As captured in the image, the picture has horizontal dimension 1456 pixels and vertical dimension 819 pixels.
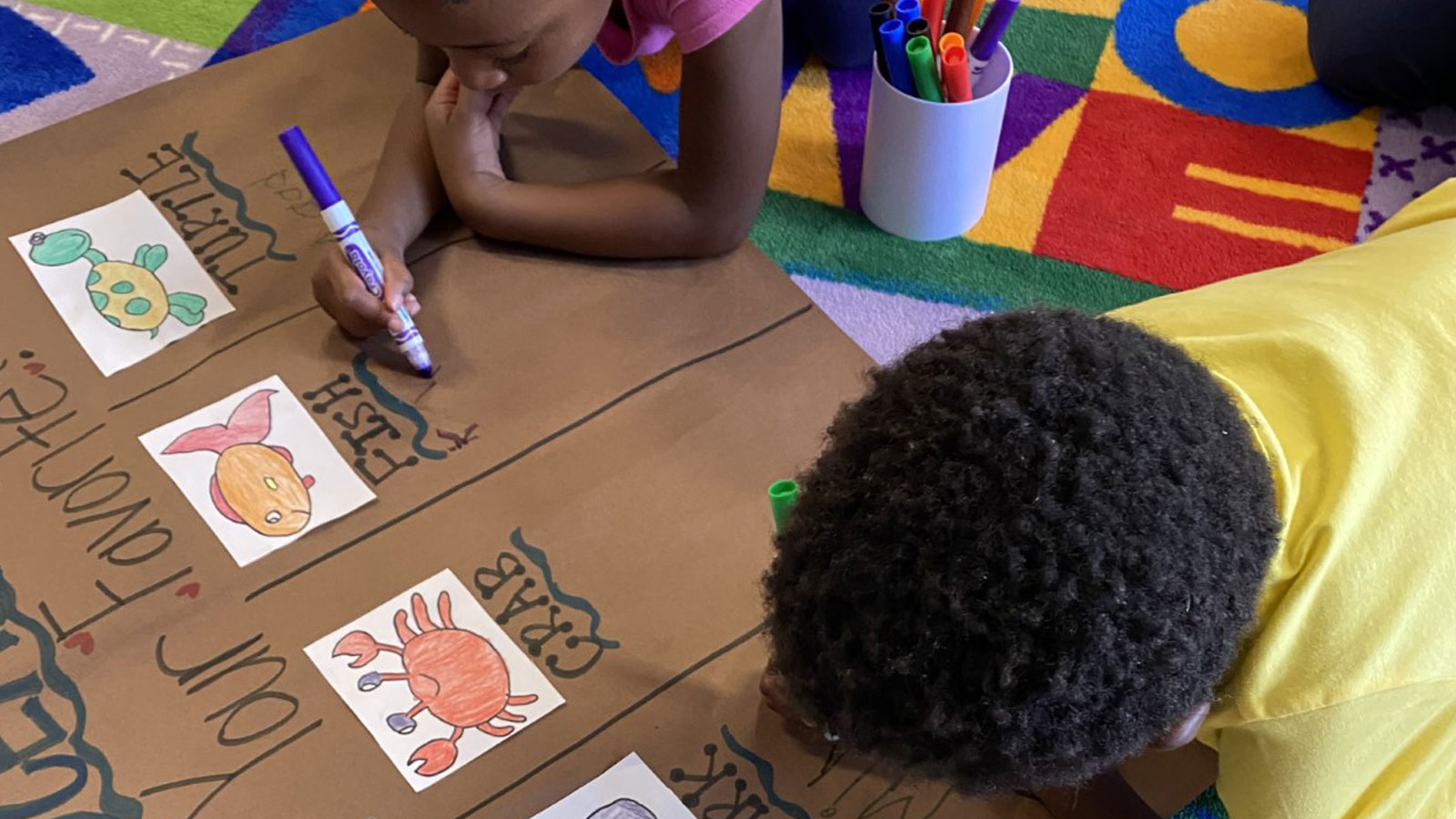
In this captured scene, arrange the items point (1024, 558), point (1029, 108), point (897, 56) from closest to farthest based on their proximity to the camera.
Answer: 1. point (1024, 558)
2. point (897, 56)
3. point (1029, 108)

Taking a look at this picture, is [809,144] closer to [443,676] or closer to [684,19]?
[684,19]

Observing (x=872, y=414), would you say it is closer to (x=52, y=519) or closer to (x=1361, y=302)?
(x=1361, y=302)

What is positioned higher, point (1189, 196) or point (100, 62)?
point (100, 62)

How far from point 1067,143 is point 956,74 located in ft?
0.95

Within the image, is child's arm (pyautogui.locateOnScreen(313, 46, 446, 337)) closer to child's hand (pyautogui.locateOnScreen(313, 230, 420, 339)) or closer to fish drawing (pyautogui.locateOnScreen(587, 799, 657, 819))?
child's hand (pyautogui.locateOnScreen(313, 230, 420, 339))

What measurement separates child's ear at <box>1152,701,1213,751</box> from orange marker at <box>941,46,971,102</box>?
23.6 inches

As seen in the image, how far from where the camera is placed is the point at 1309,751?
0.56 metres

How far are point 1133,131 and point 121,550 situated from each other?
0.99 meters

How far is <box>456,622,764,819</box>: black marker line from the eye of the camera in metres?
0.69

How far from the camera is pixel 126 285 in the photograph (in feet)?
2.96

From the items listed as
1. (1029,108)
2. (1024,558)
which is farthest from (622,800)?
(1029,108)

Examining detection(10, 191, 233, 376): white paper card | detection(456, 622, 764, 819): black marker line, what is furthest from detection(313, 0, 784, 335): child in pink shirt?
detection(456, 622, 764, 819): black marker line

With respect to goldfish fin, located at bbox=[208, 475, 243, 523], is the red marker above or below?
above

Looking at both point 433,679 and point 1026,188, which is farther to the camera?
point 1026,188
